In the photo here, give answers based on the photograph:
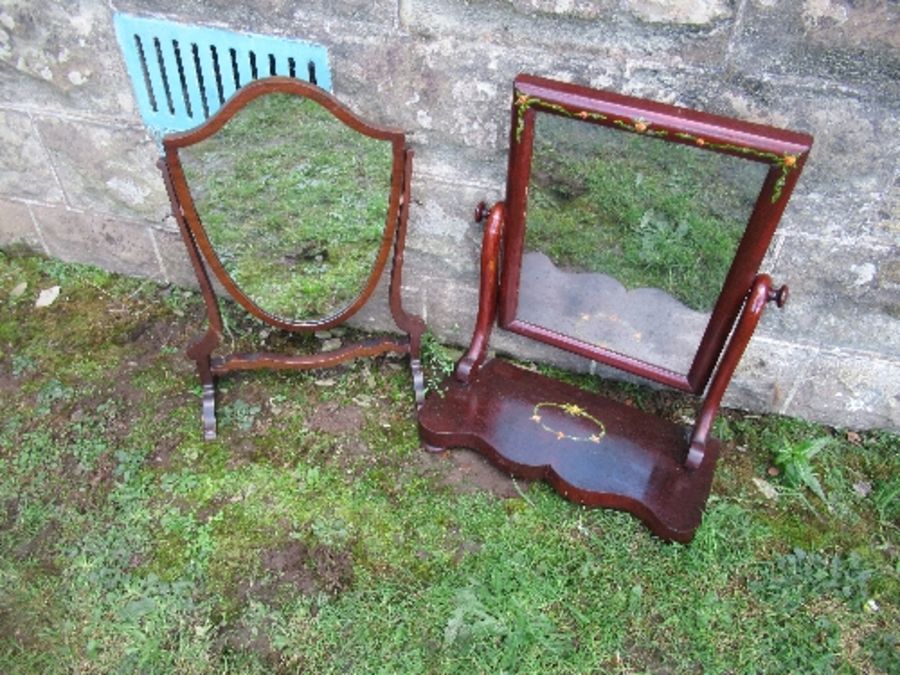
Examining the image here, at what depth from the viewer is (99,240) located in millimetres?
3578

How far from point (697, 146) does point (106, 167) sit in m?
2.32

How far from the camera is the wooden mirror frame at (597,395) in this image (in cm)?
233

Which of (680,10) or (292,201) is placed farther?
(292,201)

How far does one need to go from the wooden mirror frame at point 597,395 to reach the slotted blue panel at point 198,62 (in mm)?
811

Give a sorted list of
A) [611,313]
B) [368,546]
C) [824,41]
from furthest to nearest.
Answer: [611,313] < [368,546] < [824,41]

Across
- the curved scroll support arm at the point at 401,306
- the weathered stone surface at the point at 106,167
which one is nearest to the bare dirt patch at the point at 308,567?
the curved scroll support arm at the point at 401,306

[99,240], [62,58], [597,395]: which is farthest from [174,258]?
[597,395]

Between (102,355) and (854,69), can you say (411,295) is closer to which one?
(102,355)

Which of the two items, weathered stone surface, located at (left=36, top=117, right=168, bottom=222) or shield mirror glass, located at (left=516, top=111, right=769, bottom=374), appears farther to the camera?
weathered stone surface, located at (left=36, top=117, right=168, bottom=222)

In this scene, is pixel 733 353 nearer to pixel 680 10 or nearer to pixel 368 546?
pixel 680 10

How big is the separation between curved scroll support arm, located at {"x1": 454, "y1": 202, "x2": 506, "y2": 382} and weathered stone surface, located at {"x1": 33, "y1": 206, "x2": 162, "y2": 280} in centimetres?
153

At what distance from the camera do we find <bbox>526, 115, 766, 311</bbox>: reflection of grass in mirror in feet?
7.98

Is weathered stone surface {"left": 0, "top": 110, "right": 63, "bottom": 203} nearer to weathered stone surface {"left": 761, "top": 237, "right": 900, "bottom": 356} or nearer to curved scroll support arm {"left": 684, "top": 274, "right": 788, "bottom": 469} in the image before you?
curved scroll support arm {"left": 684, "top": 274, "right": 788, "bottom": 469}

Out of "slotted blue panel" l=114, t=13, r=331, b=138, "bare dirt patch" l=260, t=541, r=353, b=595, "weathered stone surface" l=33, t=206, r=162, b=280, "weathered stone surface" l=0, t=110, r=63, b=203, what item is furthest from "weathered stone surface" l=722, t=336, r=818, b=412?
"weathered stone surface" l=0, t=110, r=63, b=203
